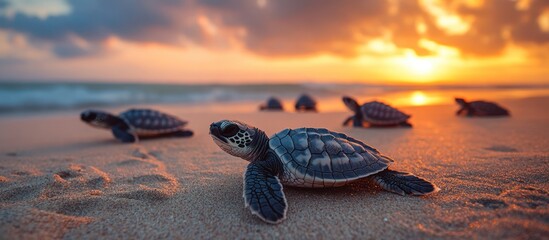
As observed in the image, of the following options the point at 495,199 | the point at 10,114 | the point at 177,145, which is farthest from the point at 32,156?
the point at 10,114

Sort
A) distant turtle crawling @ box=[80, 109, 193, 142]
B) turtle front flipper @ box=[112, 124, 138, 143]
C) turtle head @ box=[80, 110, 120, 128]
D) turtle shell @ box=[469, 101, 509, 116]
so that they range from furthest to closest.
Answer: turtle shell @ box=[469, 101, 509, 116]
turtle head @ box=[80, 110, 120, 128]
distant turtle crawling @ box=[80, 109, 193, 142]
turtle front flipper @ box=[112, 124, 138, 143]

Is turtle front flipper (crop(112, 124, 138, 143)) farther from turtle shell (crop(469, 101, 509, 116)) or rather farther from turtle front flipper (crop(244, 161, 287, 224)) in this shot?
turtle shell (crop(469, 101, 509, 116))

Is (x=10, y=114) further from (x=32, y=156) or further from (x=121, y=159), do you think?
(x=121, y=159)

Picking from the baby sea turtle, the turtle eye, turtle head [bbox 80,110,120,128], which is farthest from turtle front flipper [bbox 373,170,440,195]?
turtle head [bbox 80,110,120,128]

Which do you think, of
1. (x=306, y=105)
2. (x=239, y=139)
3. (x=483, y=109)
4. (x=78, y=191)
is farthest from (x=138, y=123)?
(x=483, y=109)

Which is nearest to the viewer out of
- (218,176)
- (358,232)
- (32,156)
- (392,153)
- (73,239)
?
(73,239)

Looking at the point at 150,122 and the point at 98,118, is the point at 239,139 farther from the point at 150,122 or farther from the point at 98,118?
the point at 98,118

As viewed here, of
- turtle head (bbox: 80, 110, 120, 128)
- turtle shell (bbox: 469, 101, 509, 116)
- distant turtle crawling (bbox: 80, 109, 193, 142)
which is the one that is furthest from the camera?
turtle shell (bbox: 469, 101, 509, 116)

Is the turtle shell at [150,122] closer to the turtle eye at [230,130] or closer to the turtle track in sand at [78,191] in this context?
the turtle track in sand at [78,191]
